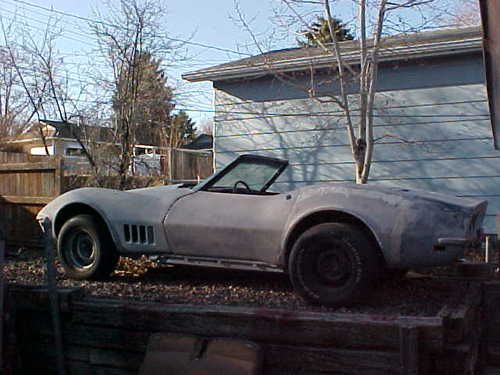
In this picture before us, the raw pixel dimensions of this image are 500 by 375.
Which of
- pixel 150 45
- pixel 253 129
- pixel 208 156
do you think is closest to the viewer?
pixel 253 129

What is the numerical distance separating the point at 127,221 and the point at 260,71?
212 inches

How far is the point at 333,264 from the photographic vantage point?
436 cm

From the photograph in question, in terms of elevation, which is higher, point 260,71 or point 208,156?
point 260,71

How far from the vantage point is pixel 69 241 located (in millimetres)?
5633

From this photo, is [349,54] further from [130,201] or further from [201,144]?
[201,144]

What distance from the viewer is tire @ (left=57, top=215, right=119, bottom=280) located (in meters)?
5.48

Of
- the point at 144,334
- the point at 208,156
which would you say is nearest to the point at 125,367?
the point at 144,334

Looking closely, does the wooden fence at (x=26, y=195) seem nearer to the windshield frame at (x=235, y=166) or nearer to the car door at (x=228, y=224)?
the windshield frame at (x=235, y=166)

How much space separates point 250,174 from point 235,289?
43.9 inches

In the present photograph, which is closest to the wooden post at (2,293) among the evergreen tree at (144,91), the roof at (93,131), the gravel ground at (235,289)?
the gravel ground at (235,289)

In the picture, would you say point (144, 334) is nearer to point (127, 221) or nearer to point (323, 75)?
→ point (127, 221)

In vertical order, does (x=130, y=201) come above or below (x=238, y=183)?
below

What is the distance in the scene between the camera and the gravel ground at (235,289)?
4457mm

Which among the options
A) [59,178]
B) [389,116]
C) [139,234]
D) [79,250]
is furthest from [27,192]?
[389,116]
